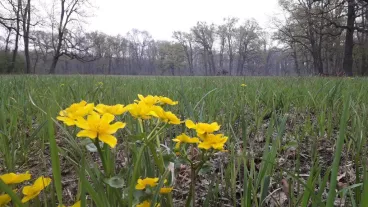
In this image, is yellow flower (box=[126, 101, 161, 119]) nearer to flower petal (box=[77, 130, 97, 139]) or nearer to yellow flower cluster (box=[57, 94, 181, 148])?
yellow flower cluster (box=[57, 94, 181, 148])

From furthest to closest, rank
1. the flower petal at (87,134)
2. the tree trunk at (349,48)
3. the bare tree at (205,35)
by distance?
the bare tree at (205,35)
the tree trunk at (349,48)
the flower petal at (87,134)

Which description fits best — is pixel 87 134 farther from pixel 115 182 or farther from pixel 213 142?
pixel 213 142

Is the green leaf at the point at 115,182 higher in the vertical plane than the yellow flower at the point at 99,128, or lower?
lower

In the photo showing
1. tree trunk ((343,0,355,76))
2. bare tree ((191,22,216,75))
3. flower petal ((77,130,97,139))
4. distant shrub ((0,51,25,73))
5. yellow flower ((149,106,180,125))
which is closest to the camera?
flower petal ((77,130,97,139))

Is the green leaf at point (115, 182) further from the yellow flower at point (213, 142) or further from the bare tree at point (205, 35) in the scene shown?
the bare tree at point (205, 35)

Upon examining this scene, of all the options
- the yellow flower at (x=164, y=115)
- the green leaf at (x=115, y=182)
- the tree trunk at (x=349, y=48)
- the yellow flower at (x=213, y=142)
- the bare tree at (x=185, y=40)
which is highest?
the bare tree at (x=185, y=40)

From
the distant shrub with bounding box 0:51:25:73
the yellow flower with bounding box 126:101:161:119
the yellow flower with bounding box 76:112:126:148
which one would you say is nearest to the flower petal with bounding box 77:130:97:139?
the yellow flower with bounding box 76:112:126:148

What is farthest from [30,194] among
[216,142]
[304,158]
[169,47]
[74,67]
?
[74,67]

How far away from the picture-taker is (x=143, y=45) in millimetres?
74500

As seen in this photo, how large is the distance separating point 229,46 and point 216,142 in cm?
6049

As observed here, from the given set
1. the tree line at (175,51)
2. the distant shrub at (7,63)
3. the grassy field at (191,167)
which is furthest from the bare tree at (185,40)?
the grassy field at (191,167)

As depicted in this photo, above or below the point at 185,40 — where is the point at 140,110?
below

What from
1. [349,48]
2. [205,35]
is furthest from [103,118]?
[205,35]

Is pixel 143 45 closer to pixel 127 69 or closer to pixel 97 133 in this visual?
pixel 127 69
